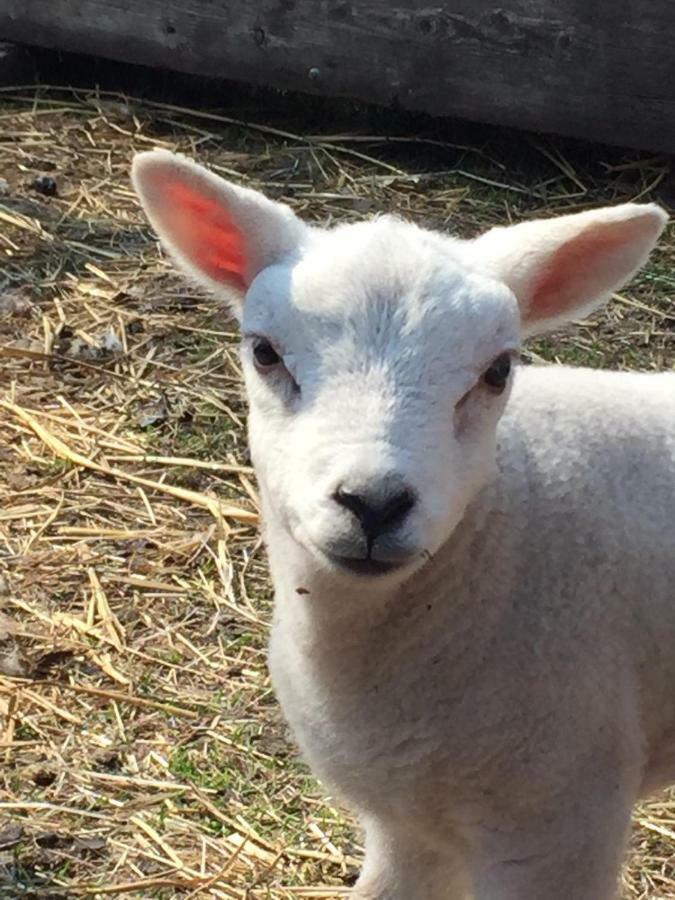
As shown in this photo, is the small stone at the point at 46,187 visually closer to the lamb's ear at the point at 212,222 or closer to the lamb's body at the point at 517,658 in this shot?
the lamb's ear at the point at 212,222

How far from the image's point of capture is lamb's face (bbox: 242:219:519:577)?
2.25 meters

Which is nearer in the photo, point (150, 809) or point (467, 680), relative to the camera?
point (467, 680)

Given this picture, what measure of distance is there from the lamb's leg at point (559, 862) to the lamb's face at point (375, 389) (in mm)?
598

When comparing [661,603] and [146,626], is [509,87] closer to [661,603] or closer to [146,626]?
[146,626]

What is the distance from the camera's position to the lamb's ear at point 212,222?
8.92 feet

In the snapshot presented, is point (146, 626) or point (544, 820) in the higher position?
point (544, 820)

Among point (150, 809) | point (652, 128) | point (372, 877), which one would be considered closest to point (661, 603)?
point (372, 877)

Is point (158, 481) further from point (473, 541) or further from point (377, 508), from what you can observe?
point (377, 508)

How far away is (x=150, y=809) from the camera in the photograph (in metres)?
3.61

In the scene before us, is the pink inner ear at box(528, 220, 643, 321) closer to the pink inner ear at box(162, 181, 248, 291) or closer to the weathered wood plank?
the pink inner ear at box(162, 181, 248, 291)

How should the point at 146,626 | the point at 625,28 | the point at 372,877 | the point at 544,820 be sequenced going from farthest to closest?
the point at 625,28 → the point at 146,626 → the point at 372,877 → the point at 544,820

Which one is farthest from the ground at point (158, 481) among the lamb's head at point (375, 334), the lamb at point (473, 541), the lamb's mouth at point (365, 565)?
the lamb's mouth at point (365, 565)

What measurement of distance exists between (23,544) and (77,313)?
1.32m

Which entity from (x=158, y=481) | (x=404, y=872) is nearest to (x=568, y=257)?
(x=404, y=872)
